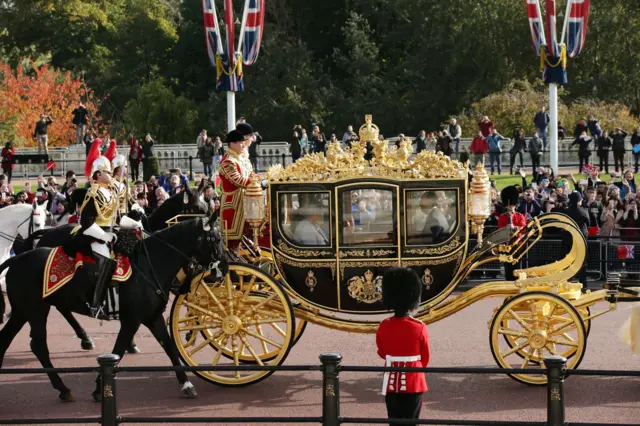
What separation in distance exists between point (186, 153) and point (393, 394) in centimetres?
2815

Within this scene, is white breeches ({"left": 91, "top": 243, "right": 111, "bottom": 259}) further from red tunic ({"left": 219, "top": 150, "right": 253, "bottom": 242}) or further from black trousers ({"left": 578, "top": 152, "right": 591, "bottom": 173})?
black trousers ({"left": 578, "top": 152, "right": 591, "bottom": 173})

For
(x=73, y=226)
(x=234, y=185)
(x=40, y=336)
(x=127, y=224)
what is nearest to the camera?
(x=40, y=336)

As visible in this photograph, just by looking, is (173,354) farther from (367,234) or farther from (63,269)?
(367,234)

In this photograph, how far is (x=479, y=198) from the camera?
11.0 metres

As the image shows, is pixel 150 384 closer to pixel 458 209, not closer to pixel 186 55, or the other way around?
pixel 458 209

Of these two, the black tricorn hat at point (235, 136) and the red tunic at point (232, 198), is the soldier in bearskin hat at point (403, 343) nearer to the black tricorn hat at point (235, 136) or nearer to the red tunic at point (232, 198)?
the red tunic at point (232, 198)

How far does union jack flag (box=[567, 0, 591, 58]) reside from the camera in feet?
85.9

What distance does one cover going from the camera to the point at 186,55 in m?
49.2

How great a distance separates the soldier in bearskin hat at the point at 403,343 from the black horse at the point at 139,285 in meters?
3.31

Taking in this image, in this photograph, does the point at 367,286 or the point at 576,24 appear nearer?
the point at 367,286

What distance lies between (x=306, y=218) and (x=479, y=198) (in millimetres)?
1695

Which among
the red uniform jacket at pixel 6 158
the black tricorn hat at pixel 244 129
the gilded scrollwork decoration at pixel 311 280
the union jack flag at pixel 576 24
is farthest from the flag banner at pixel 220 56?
the gilded scrollwork decoration at pixel 311 280

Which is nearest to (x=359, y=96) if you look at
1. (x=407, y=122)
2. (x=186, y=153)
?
(x=407, y=122)

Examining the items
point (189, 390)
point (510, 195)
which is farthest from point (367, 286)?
point (510, 195)
